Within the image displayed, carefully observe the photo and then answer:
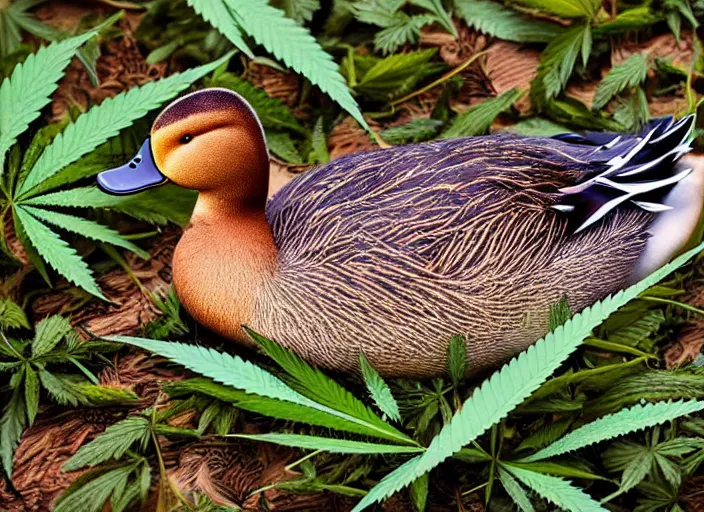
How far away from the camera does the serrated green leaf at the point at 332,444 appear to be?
169cm

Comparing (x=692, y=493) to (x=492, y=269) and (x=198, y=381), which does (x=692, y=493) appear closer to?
(x=492, y=269)

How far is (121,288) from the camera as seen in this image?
226 centimetres

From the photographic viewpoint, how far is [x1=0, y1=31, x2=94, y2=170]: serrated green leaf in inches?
84.2

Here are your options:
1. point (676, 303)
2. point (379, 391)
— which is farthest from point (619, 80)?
point (379, 391)

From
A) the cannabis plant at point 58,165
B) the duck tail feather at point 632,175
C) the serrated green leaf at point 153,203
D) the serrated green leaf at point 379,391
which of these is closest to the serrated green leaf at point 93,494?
the cannabis plant at point 58,165

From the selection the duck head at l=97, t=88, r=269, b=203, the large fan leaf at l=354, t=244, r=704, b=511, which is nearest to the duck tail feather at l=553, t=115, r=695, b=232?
the large fan leaf at l=354, t=244, r=704, b=511

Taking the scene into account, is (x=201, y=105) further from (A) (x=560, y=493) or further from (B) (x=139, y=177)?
(A) (x=560, y=493)

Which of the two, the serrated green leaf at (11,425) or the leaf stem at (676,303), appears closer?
the serrated green leaf at (11,425)

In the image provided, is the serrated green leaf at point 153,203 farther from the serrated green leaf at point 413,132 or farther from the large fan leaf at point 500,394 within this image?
the large fan leaf at point 500,394

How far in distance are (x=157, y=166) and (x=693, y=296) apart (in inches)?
48.6

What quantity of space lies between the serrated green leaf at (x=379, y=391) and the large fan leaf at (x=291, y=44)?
0.53 m

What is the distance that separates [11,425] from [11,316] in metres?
0.25

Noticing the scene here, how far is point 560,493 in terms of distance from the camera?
1.67 m

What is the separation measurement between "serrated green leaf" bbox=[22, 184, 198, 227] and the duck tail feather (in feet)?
2.88
